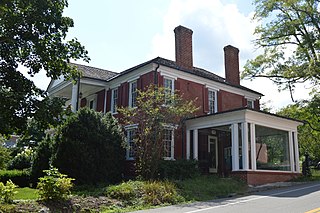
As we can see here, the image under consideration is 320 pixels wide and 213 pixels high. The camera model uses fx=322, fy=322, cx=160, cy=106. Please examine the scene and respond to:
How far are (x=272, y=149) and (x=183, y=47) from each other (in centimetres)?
894

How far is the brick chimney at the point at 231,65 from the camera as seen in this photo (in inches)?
988

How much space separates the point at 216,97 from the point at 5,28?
15213mm

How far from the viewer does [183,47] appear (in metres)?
21.6

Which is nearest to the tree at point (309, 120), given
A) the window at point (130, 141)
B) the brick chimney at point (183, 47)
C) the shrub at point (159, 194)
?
the brick chimney at point (183, 47)

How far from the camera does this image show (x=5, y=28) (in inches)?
412

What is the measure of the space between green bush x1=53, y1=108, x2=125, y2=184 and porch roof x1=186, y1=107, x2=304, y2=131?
4697 mm

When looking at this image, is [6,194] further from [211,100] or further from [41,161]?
[211,100]

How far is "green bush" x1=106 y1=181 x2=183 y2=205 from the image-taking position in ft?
37.8

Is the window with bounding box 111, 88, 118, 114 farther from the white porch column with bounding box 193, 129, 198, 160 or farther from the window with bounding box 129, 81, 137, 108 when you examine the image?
the white porch column with bounding box 193, 129, 198, 160

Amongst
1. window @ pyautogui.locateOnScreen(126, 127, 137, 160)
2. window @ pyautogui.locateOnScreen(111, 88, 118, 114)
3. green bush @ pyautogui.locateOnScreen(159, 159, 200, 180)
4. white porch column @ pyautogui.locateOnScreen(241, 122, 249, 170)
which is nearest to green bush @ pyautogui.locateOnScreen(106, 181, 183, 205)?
green bush @ pyautogui.locateOnScreen(159, 159, 200, 180)

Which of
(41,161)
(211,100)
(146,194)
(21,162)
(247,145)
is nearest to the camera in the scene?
(146,194)

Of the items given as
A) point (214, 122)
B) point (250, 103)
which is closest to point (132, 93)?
point (214, 122)

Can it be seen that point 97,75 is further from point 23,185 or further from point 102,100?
point 23,185

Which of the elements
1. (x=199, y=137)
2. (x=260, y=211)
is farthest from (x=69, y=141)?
(x=260, y=211)
